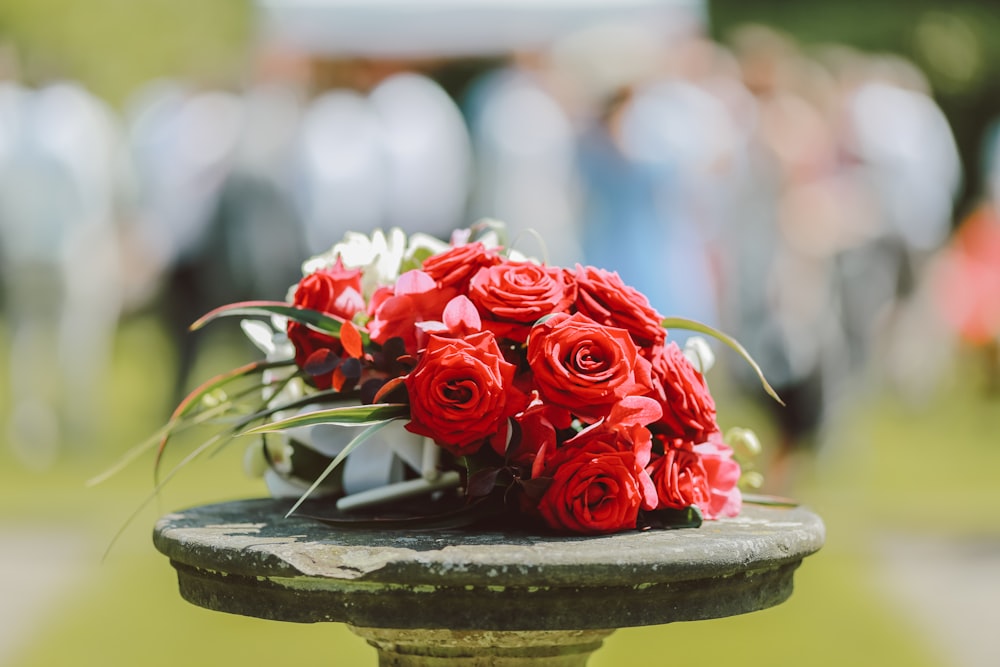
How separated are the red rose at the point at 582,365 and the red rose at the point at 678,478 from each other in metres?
0.13

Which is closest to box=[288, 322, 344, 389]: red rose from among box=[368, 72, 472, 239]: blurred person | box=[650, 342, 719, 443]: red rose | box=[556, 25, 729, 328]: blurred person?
box=[650, 342, 719, 443]: red rose

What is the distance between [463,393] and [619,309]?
31cm

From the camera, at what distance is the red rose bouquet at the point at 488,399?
1962 mm

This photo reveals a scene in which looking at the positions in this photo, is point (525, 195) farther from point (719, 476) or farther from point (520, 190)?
point (719, 476)

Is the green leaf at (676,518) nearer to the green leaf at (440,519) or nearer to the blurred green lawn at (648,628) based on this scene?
the green leaf at (440,519)

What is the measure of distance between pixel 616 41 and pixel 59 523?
8.20 meters

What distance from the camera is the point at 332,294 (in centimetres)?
225

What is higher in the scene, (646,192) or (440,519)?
(646,192)

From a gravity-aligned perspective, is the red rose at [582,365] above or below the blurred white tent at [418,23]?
below

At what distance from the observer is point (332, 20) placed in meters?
14.2

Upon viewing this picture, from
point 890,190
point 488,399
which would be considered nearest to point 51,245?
point 890,190

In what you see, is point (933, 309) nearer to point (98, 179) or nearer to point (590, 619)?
point (98, 179)

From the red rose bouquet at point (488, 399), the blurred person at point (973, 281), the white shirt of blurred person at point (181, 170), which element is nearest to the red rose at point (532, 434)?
the red rose bouquet at point (488, 399)

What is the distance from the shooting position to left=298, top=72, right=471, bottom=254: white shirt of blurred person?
9320 mm
